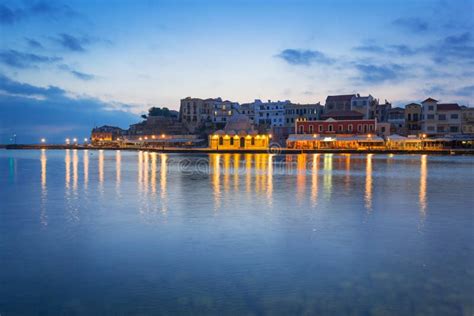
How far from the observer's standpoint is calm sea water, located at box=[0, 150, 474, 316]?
289 inches

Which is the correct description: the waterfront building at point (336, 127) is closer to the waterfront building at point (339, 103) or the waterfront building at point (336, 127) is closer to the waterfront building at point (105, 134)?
the waterfront building at point (339, 103)

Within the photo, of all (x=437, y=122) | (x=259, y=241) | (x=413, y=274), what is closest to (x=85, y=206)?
(x=259, y=241)

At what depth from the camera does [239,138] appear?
254 ft

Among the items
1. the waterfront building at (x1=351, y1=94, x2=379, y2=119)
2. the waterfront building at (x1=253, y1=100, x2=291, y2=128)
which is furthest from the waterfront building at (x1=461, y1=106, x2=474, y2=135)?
the waterfront building at (x1=253, y1=100, x2=291, y2=128)

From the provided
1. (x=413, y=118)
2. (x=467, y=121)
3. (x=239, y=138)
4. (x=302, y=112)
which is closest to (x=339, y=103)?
(x=302, y=112)

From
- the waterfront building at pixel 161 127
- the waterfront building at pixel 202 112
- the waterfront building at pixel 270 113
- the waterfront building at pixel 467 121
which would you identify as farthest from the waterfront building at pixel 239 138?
the waterfront building at pixel 467 121

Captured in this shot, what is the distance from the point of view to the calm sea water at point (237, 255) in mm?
7336

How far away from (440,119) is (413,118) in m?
5.32

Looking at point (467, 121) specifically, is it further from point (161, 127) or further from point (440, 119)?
point (161, 127)

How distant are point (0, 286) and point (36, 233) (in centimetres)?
436

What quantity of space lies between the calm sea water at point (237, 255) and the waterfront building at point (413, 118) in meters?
60.8

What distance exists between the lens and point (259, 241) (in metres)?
11.3

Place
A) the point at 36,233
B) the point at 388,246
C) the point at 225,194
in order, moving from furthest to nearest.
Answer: the point at 225,194, the point at 36,233, the point at 388,246

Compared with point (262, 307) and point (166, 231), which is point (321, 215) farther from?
point (262, 307)
